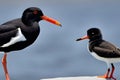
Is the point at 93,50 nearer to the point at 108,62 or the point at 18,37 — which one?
the point at 108,62

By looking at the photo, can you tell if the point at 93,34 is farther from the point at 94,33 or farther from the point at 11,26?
the point at 11,26

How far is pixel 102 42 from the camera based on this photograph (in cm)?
1755

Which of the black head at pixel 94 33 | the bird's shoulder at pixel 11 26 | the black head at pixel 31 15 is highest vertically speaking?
the black head at pixel 31 15

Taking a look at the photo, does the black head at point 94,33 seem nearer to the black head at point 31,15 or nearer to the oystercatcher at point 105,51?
the oystercatcher at point 105,51

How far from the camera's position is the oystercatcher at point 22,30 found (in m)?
15.1

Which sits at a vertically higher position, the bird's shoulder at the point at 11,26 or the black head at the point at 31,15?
the black head at the point at 31,15

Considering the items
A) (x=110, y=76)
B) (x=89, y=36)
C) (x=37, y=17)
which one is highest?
(x=37, y=17)

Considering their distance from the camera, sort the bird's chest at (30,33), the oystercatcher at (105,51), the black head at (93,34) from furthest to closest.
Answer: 1. the black head at (93,34)
2. the oystercatcher at (105,51)
3. the bird's chest at (30,33)

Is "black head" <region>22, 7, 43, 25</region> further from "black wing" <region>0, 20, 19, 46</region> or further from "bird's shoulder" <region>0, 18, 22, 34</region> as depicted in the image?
"black wing" <region>0, 20, 19, 46</region>

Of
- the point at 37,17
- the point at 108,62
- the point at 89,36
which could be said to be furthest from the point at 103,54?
the point at 37,17

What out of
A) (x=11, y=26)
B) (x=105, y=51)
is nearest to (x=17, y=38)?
(x=11, y=26)

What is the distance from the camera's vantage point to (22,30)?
15.1 metres

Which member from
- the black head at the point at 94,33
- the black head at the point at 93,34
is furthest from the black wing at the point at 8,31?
the black head at the point at 94,33

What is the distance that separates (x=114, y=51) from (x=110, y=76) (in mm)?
856
